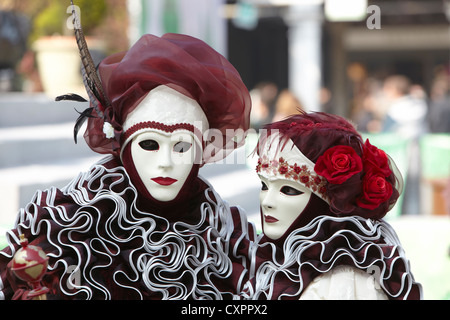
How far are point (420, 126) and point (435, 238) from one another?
363cm

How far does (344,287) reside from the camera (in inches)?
64.3

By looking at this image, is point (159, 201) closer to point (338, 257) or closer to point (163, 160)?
point (163, 160)

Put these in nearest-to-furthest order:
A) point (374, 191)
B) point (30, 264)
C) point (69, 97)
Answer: point (30, 264) < point (374, 191) < point (69, 97)

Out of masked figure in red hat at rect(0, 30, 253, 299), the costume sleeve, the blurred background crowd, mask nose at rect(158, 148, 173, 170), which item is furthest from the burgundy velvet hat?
the costume sleeve

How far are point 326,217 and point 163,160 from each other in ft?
1.50

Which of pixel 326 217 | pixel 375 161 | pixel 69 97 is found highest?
pixel 69 97

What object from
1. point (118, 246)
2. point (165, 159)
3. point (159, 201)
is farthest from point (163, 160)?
point (118, 246)

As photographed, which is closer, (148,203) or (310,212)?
(310,212)

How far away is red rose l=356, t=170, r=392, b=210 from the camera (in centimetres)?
167

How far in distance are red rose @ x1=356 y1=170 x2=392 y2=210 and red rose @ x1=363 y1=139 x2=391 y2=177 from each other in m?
0.01

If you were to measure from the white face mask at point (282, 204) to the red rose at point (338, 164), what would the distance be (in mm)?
79

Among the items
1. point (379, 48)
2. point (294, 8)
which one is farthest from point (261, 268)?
point (379, 48)

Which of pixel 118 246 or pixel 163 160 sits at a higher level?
pixel 163 160

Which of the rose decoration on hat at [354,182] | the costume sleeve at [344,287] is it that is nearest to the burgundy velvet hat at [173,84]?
the rose decoration on hat at [354,182]
